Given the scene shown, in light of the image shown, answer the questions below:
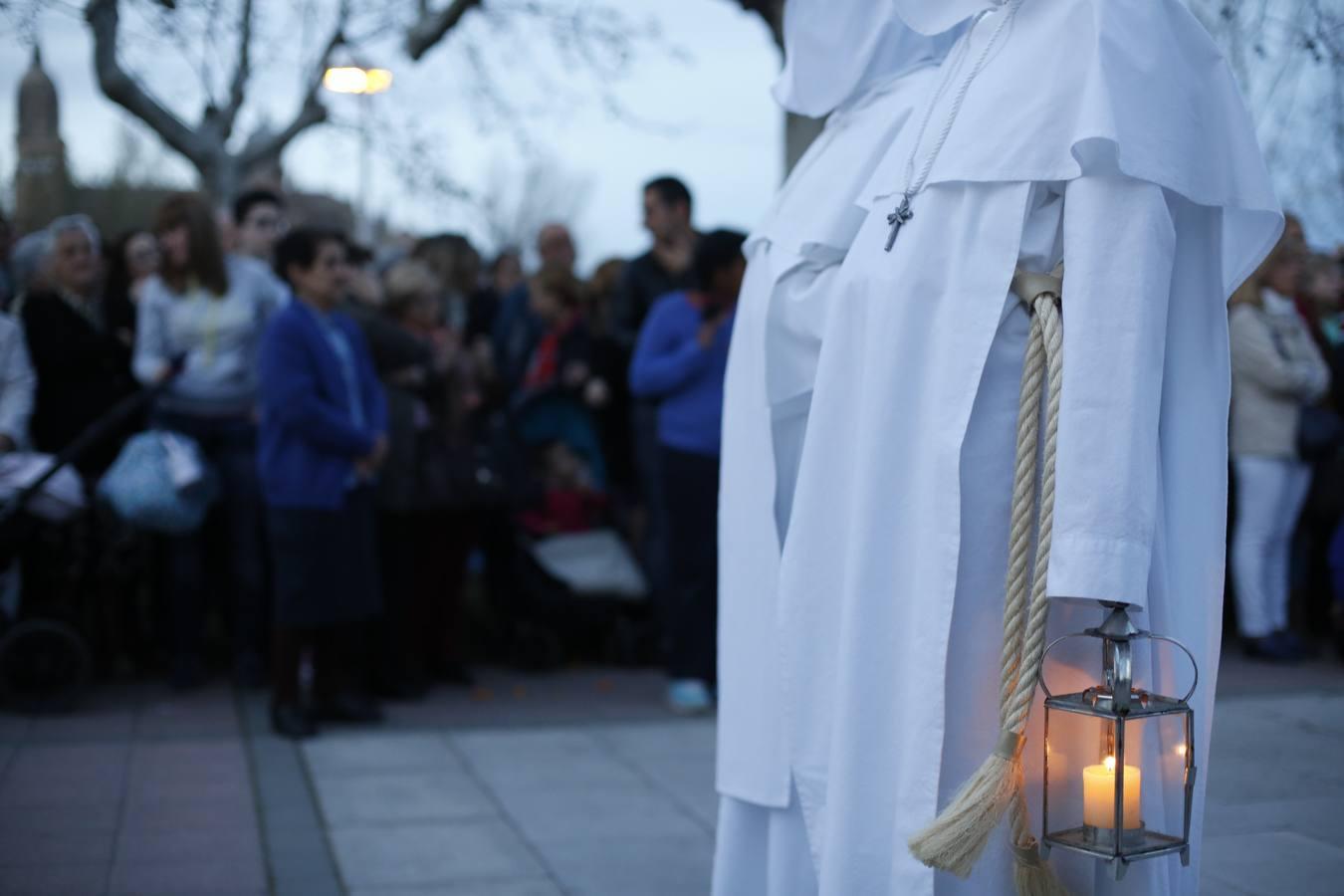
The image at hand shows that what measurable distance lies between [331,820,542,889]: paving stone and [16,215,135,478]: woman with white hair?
127 inches

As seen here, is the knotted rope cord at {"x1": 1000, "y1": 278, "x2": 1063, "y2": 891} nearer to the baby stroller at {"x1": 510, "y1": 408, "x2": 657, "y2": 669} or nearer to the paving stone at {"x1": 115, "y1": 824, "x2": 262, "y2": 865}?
the paving stone at {"x1": 115, "y1": 824, "x2": 262, "y2": 865}

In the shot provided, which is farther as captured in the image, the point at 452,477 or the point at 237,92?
the point at 237,92

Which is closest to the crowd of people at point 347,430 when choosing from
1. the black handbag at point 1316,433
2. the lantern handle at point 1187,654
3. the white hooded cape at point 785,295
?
the white hooded cape at point 785,295

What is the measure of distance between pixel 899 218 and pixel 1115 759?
3.37ft

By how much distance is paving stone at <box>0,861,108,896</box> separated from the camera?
181 inches

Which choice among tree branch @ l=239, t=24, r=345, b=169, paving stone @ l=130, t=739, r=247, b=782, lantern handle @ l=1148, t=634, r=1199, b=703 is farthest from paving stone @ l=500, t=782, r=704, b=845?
tree branch @ l=239, t=24, r=345, b=169

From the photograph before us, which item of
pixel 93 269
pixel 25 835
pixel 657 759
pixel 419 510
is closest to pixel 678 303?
pixel 419 510

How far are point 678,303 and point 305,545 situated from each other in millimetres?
1903

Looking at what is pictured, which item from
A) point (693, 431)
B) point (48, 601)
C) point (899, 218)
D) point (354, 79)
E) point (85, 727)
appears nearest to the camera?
point (899, 218)

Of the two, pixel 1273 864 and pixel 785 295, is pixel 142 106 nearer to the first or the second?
pixel 785 295

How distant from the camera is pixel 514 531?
8.42 m

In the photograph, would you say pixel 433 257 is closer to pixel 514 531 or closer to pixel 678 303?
pixel 514 531

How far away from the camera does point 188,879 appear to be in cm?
475

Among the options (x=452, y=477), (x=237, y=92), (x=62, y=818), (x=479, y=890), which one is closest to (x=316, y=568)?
(x=452, y=477)
